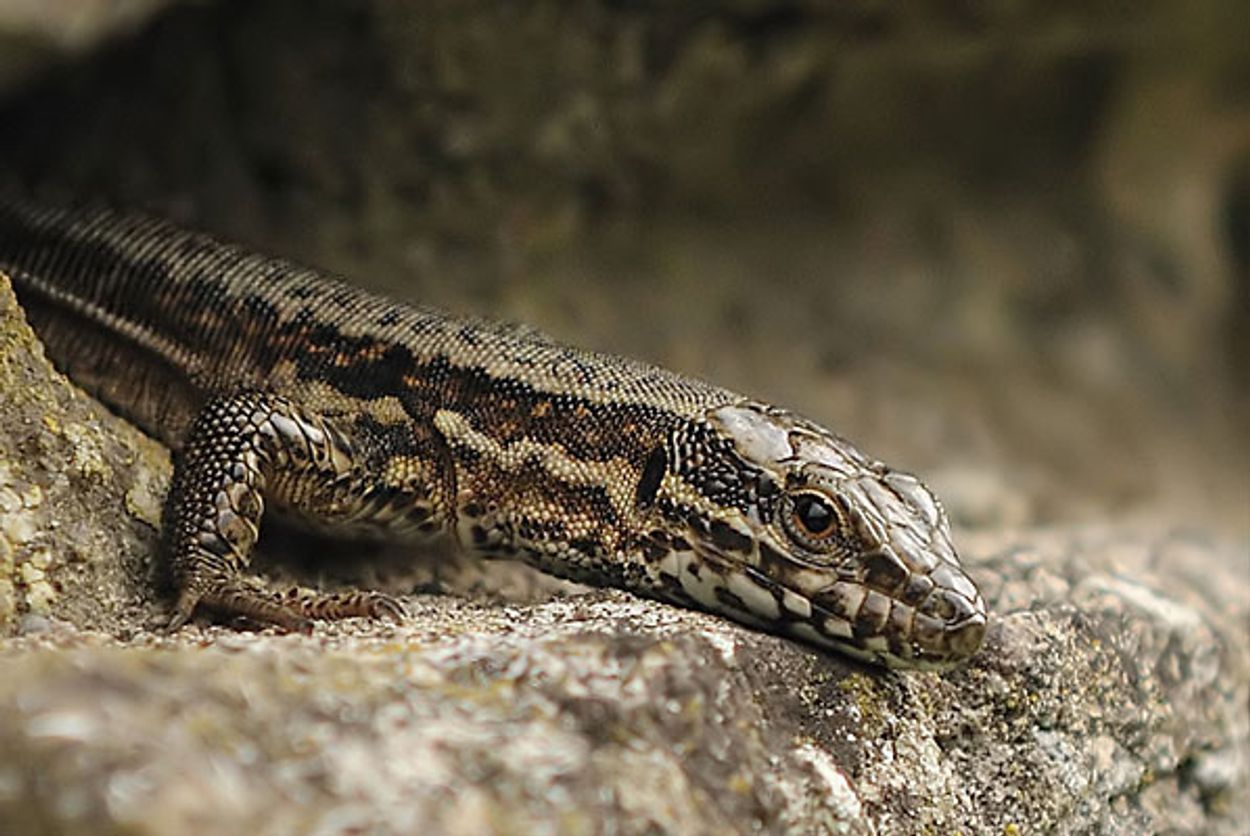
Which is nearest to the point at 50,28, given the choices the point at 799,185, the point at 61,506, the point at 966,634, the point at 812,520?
the point at 61,506

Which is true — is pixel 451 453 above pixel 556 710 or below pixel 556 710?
above

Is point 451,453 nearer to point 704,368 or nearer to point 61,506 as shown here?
point 61,506

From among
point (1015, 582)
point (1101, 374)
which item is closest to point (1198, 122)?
point (1101, 374)

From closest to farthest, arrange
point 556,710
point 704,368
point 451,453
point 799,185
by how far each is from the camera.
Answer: point 556,710 → point 451,453 → point 704,368 → point 799,185

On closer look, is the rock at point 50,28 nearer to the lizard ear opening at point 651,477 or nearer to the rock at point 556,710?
the rock at point 556,710

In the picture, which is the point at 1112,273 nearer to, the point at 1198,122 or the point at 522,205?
the point at 1198,122

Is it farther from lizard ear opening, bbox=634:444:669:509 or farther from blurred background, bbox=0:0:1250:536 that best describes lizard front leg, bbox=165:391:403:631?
blurred background, bbox=0:0:1250:536
